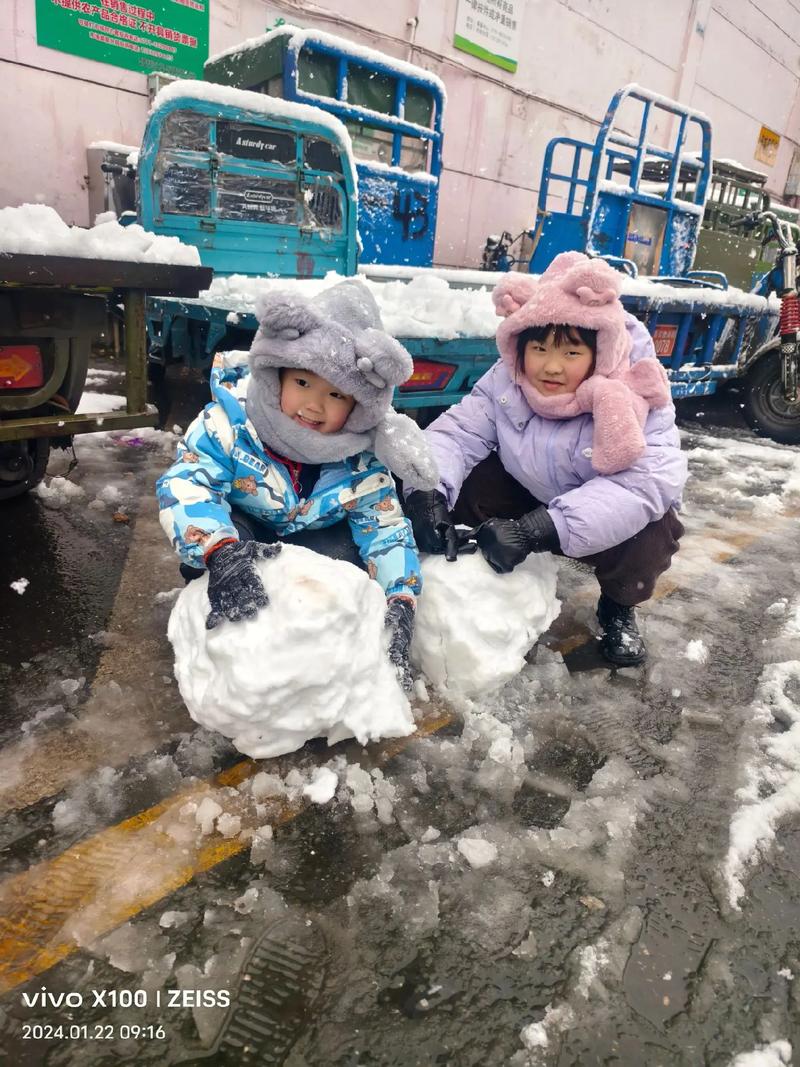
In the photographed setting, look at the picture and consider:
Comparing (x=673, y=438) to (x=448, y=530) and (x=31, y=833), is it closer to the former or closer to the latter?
(x=448, y=530)

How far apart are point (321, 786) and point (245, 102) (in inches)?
130

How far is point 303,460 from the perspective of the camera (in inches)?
71.7

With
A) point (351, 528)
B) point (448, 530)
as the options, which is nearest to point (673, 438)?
point (448, 530)

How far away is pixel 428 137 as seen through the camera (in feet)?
19.8

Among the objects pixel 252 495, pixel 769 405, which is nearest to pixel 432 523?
pixel 252 495

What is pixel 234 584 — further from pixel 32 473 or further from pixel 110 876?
pixel 32 473

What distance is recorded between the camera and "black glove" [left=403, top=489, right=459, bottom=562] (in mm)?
2023

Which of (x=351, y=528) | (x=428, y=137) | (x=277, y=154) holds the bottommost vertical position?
(x=351, y=528)

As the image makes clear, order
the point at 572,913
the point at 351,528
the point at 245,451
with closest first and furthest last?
the point at 572,913, the point at 245,451, the point at 351,528

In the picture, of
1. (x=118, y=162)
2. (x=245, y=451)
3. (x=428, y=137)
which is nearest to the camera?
(x=245, y=451)

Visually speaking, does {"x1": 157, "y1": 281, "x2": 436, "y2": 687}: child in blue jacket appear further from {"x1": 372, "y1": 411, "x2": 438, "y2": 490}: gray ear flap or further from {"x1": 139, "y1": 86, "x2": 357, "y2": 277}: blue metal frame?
{"x1": 139, "y1": 86, "x2": 357, "y2": 277}: blue metal frame

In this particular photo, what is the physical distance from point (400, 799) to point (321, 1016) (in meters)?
0.51

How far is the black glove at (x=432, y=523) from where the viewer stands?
79.7 inches

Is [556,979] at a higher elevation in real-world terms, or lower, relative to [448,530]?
lower
